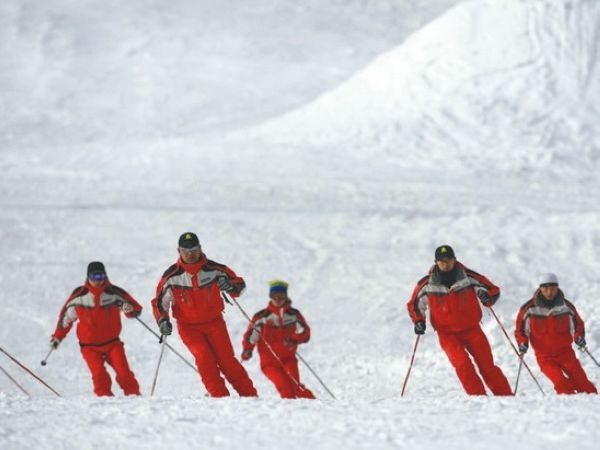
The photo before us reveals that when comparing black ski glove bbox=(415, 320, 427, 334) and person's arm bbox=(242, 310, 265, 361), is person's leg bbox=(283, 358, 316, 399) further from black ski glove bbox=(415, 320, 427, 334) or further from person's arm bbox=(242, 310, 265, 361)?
black ski glove bbox=(415, 320, 427, 334)

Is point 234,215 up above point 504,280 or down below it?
above

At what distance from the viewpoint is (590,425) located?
555cm

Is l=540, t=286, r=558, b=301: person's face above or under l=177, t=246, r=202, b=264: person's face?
under

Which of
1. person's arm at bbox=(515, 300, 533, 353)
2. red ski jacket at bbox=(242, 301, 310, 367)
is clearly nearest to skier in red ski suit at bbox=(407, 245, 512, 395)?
person's arm at bbox=(515, 300, 533, 353)

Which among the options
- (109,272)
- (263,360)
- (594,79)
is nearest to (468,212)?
(109,272)

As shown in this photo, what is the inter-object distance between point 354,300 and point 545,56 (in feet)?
55.2

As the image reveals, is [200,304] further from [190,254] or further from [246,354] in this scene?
[246,354]

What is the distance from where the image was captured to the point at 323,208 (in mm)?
19125

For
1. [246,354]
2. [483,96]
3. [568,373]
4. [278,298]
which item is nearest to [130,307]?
[246,354]

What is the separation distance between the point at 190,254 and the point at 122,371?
1.98 meters

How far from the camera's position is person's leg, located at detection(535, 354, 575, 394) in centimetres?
863

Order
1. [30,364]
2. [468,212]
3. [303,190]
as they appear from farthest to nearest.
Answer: [303,190] → [468,212] → [30,364]

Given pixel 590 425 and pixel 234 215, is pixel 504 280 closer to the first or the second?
pixel 234 215

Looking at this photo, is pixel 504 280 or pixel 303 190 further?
pixel 303 190
